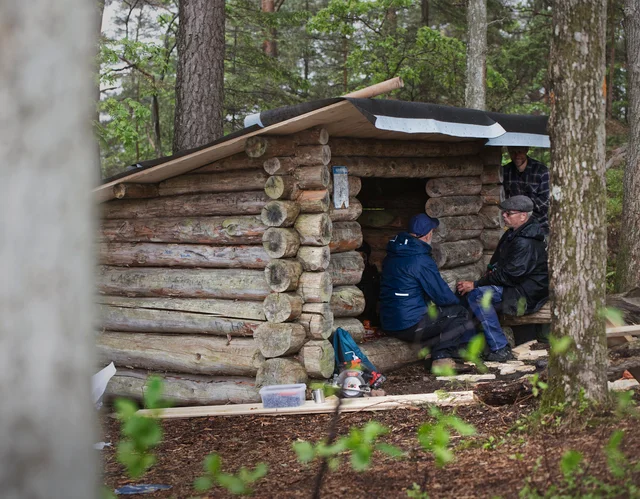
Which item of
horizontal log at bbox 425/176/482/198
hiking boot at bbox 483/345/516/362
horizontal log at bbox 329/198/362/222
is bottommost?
hiking boot at bbox 483/345/516/362

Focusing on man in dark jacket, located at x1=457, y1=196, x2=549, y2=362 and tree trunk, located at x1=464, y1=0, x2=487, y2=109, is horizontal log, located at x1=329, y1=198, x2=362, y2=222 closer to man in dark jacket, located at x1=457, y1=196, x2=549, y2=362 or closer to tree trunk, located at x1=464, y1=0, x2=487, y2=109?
man in dark jacket, located at x1=457, y1=196, x2=549, y2=362

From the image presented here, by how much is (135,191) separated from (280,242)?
1.85 meters

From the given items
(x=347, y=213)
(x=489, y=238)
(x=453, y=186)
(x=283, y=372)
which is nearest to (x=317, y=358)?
(x=283, y=372)

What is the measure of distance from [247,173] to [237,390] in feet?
7.01

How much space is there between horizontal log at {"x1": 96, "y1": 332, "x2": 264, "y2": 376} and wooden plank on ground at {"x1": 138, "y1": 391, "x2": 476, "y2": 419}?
54 centimetres

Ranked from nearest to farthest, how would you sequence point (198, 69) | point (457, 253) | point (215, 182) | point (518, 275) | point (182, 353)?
point (215, 182)
point (182, 353)
point (518, 275)
point (457, 253)
point (198, 69)

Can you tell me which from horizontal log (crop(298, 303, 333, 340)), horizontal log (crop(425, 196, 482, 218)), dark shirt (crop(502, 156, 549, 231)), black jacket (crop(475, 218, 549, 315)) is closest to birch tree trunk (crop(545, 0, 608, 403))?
horizontal log (crop(298, 303, 333, 340))

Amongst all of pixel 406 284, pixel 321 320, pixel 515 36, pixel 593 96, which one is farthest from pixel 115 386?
pixel 515 36

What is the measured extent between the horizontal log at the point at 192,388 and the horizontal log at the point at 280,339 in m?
0.44

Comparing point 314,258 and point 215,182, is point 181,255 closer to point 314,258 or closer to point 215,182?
point 215,182

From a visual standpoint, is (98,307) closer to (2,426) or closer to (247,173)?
(247,173)

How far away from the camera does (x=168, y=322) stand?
7.97 m

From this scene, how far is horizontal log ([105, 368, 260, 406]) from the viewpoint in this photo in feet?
24.5

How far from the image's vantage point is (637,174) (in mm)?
9938
